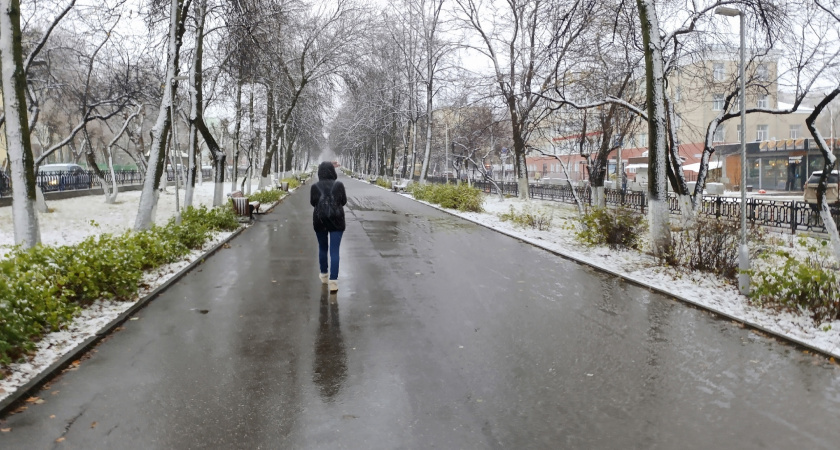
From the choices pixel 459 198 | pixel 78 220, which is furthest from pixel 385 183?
pixel 78 220

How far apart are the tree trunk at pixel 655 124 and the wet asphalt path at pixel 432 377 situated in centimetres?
359

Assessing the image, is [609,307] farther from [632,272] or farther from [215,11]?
[215,11]

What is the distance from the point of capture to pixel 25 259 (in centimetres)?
714

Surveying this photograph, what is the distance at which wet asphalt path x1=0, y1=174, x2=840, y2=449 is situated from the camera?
4.11 m

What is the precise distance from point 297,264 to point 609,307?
603 cm

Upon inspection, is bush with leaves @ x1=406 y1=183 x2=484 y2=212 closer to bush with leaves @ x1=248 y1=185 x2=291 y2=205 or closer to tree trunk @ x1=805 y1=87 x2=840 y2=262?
bush with leaves @ x1=248 y1=185 x2=291 y2=205

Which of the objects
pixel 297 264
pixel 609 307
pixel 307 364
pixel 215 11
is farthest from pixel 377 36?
pixel 307 364

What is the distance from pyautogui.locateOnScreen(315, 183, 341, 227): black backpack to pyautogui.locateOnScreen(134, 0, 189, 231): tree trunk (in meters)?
6.63

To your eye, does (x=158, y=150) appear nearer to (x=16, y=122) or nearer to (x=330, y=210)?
(x=16, y=122)

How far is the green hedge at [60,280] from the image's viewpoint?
5.57 metres

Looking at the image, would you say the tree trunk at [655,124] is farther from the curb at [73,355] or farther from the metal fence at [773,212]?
the curb at [73,355]

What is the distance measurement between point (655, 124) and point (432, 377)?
357 inches

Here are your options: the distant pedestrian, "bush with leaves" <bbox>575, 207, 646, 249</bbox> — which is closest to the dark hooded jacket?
the distant pedestrian

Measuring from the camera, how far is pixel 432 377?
5250 millimetres
